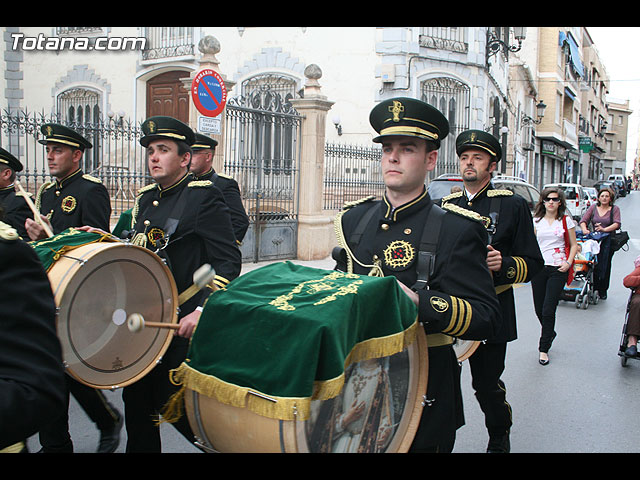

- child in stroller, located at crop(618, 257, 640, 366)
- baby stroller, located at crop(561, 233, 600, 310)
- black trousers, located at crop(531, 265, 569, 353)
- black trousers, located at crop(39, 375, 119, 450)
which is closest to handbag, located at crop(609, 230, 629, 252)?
baby stroller, located at crop(561, 233, 600, 310)

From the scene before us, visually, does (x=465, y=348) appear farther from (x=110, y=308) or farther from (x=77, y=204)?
(x=77, y=204)

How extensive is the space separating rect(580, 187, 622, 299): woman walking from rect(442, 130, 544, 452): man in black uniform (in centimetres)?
698

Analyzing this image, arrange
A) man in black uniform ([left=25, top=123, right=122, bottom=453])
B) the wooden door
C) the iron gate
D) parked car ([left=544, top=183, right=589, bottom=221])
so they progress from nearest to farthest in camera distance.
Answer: man in black uniform ([left=25, top=123, right=122, bottom=453])
the iron gate
the wooden door
parked car ([left=544, top=183, right=589, bottom=221])

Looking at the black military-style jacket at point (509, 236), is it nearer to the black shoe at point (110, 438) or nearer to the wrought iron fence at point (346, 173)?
the black shoe at point (110, 438)

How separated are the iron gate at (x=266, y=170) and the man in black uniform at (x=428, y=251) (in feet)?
29.7

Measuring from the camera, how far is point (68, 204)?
502 centimetres

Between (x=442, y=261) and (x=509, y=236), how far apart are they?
190 cm

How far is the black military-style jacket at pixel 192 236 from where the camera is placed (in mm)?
3746

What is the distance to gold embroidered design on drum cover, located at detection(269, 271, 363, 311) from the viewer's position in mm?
2113

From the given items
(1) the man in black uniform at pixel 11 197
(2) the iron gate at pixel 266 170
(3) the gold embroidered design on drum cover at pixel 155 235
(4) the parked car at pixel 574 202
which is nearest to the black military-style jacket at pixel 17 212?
(1) the man in black uniform at pixel 11 197

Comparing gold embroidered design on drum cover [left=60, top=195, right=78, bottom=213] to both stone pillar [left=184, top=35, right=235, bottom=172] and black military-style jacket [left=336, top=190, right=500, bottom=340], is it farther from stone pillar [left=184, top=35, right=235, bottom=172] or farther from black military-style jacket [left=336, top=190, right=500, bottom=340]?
stone pillar [left=184, top=35, right=235, bottom=172]

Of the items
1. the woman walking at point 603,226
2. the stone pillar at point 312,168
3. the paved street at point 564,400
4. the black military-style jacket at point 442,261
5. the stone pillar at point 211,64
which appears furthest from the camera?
the stone pillar at point 312,168

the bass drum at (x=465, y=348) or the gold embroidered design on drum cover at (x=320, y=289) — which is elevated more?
the gold embroidered design on drum cover at (x=320, y=289)

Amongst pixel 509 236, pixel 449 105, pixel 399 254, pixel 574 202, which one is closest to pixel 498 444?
pixel 509 236
